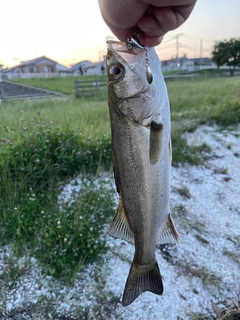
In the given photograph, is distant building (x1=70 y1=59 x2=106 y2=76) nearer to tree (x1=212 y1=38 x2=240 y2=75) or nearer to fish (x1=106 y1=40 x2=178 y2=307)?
tree (x1=212 y1=38 x2=240 y2=75)

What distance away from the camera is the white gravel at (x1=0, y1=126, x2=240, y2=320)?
112 inches

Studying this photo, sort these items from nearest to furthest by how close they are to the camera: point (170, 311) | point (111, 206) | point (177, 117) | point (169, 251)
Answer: point (170, 311), point (169, 251), point (111, 206), point (177, 117)

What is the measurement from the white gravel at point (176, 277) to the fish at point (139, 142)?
53.8 inches

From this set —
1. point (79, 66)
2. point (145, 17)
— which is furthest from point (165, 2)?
point (79, 66)

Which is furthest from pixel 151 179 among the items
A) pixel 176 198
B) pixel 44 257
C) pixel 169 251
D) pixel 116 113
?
pixel 176 198

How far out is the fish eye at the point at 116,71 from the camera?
4.92ft

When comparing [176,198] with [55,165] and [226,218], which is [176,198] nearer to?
[226,218]

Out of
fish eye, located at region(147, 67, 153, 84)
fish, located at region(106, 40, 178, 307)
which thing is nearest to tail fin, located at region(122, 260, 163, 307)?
fish, located at region(106, 40, 178, 307)

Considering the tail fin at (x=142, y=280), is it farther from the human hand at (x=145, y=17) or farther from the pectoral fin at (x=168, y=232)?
the human hand at (x=145, y=17)

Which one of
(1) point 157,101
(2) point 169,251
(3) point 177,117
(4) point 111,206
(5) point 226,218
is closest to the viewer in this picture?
(1) point 157,101

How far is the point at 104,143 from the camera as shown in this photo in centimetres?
473

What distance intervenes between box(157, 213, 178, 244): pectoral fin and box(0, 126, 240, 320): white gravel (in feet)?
4.47

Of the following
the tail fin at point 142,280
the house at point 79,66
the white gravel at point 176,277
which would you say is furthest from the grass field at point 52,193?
the house at point 79,66

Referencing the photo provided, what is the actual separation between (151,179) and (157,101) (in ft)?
1.26
